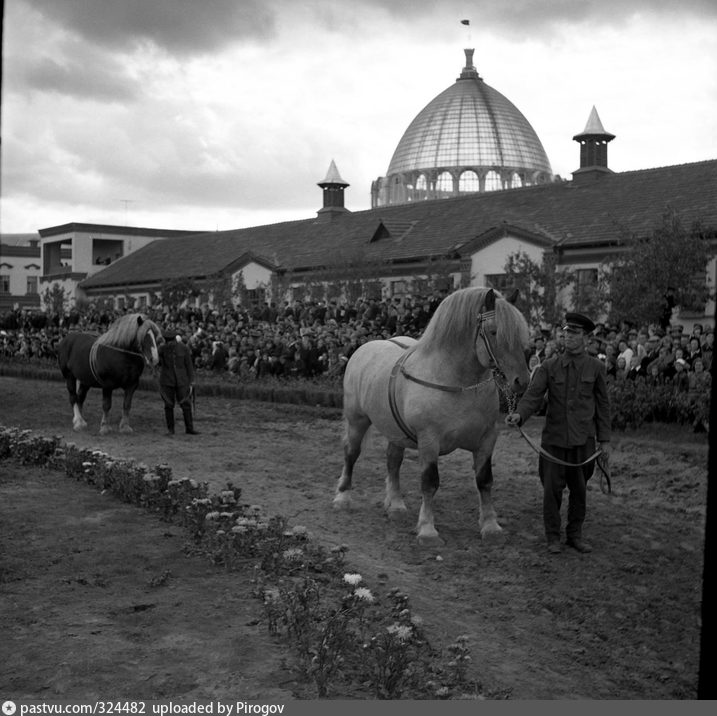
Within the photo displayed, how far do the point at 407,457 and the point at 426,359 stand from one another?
15.4 feet

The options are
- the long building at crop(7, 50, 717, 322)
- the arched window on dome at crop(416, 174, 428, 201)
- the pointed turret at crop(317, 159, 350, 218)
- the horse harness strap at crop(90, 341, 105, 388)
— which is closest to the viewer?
the horse harness strap at crop(90, 341, 105, 388)

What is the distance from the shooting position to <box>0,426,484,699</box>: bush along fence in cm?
475

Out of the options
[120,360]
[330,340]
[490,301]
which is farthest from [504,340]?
[330,340]

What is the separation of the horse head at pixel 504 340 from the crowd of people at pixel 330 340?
70 cm

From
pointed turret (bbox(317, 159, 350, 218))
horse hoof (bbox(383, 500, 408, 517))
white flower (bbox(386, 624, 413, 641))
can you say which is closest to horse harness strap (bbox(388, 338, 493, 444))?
horse hoof (bbox(383, 500, 408, 517))

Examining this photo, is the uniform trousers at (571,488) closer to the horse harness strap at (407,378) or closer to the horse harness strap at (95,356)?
the horse harness strap at (407,378)

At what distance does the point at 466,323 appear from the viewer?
8125mm

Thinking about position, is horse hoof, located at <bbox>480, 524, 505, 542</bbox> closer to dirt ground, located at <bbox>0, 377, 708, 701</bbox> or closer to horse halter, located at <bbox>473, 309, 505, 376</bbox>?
dirt ground, located at <bbox>0, 377, 708, 701</bbox>

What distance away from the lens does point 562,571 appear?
293 inches

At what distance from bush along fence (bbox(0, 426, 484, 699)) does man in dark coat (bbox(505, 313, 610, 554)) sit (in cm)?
206

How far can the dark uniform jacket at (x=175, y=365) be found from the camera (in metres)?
15.6

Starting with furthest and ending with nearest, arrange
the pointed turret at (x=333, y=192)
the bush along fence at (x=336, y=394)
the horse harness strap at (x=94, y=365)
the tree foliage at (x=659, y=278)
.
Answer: the pointed turret at (x=333, y=192) < the tree foliage at (x=659, y=278) < the horse harness strap at (x=94, y=365) < the bush along fence at (x=336, y=394)

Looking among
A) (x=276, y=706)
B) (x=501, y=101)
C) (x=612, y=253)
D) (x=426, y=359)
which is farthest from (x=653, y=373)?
(x=501, y=101)

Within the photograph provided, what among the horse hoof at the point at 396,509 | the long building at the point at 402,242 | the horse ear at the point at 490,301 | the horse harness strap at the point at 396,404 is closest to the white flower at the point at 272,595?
the horse harness strap at the point at 396,404
